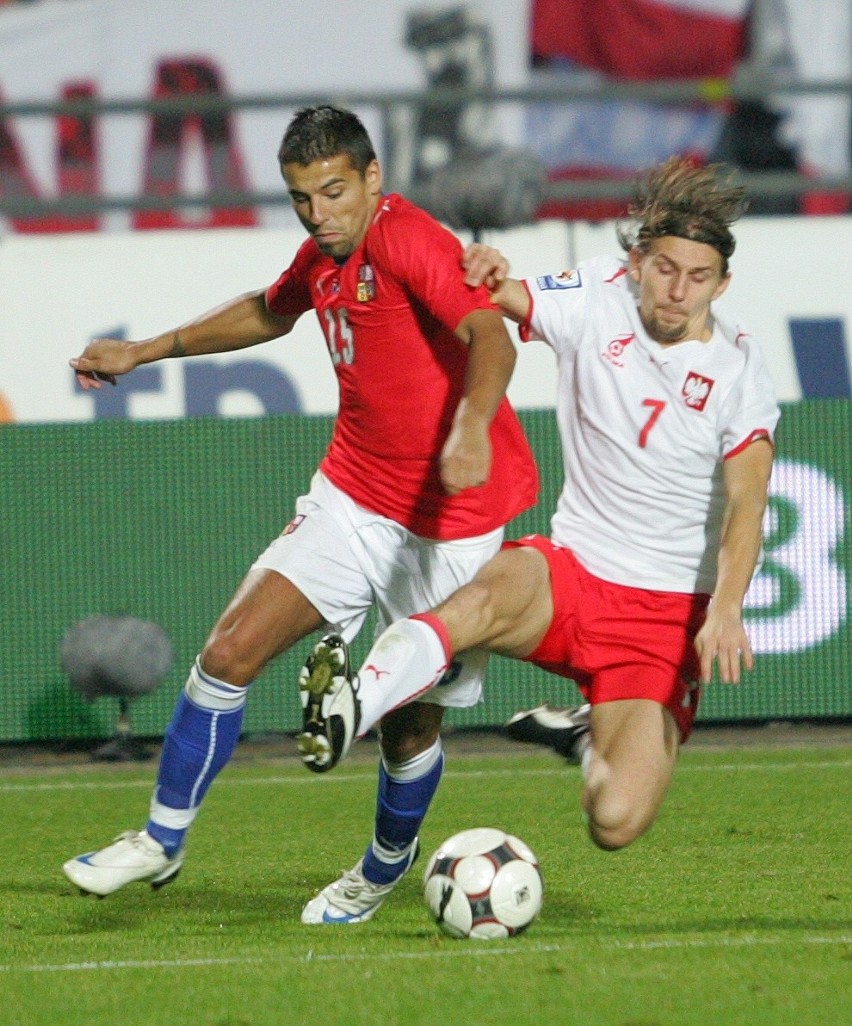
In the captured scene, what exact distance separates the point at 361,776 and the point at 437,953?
468 centimetres

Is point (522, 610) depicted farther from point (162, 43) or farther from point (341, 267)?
point (162, 43)

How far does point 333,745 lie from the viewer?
4.50m

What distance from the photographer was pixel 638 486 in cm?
534

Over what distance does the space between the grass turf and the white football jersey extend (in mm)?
1123

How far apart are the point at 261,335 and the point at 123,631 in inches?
175

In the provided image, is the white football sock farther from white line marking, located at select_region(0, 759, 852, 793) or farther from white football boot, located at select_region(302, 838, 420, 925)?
white line marking, located at select_region(0, 759, 852, 793)

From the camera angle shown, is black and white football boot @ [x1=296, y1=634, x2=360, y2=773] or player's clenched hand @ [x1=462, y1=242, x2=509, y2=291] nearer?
black and white football boot @ [x1=296, y1=634, x2=360, y2=773]

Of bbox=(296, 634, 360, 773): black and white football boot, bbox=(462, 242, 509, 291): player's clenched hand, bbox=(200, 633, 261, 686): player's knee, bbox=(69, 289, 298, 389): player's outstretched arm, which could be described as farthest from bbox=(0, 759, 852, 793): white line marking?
bbox=(296, 634, 360, 773): black and white football boot

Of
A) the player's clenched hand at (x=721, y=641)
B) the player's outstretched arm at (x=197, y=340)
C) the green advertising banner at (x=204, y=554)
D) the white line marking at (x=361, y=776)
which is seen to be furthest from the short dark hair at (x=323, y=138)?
the green advertising banner at (x=204, y=554)

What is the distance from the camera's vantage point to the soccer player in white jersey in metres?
5.14

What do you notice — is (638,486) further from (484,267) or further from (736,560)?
(484,267)

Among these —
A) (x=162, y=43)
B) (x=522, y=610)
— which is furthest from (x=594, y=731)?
(x=162, y=43)

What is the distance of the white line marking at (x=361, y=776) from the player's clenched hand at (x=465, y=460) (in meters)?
4.83

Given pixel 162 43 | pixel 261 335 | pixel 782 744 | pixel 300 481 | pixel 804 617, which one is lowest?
pixel 782 744
